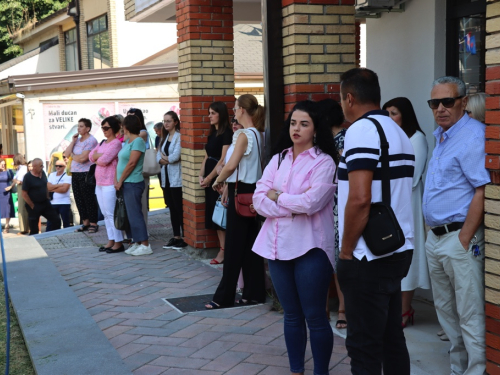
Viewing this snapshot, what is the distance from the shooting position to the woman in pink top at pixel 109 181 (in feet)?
29.6

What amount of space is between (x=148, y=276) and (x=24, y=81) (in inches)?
408

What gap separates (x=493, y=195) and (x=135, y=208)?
5688 millimetres

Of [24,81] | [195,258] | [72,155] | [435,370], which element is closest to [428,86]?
[435,370]

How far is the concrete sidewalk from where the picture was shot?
15.6ft

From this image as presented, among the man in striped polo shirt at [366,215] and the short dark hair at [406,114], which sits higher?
the short dark hair at [406,114]

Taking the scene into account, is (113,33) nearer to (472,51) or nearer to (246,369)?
(472,51)

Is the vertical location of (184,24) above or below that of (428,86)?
above

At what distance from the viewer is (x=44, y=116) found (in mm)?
16797

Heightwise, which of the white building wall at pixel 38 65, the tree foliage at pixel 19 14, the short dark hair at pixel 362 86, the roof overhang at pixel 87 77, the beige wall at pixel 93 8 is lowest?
the short dark hair at pixel 362 86

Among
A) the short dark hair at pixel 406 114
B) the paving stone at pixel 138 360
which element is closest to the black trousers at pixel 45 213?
the paving stone at pixel 138 360

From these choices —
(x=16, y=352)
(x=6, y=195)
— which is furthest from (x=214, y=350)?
(x=6, y=195)

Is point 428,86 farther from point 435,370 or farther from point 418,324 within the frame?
point 435,370

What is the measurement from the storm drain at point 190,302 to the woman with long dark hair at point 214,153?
132cm

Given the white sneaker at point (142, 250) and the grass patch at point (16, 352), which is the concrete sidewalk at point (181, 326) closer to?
the white sneaker at point (142, 250)
